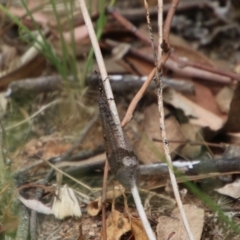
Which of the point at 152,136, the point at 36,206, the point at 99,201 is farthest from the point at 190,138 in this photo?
the point at 36,206

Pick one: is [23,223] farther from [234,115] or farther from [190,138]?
[234,115]

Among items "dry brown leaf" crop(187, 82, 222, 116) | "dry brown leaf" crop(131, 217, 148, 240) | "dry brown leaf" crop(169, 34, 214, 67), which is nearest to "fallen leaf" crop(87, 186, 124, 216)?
"dry brown leaf" crop(131, 217, 148, 240)

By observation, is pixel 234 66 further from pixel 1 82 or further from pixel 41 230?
pixel 41 230

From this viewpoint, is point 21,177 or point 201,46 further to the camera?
point 201,46

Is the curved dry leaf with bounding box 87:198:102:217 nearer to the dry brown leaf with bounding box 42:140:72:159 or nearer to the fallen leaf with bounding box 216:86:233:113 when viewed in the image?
the dry brown leaf with bounding box 42:140:72:159

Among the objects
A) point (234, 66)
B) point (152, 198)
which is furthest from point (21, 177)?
point (234, 66)
